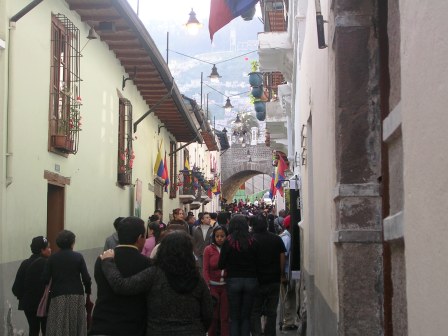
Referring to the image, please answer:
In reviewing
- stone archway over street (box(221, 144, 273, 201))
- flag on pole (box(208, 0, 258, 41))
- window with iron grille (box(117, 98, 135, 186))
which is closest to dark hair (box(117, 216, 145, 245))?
flag on pole (box(208, 0, 258, 41))

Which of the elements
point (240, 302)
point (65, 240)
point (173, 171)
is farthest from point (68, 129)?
point (173, 171)

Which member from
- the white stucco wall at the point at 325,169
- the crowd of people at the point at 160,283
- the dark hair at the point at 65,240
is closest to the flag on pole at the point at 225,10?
the white stucco wall at the point at 325,169

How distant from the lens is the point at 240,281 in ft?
31.7

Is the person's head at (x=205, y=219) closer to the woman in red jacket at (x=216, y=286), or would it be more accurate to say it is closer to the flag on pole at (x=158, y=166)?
the woman in red jacket at (x=216, y=286)

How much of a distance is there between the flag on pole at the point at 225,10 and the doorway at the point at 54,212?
5.41 m

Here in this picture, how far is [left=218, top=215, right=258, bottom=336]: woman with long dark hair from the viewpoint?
9.66 metres

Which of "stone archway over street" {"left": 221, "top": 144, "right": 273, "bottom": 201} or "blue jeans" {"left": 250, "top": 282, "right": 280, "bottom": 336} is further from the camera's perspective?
"stone archway over street" {"left": 221, "top": 144, "right": 273, "bottom": 201}

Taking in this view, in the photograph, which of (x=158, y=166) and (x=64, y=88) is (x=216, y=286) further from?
(x=158, y=166)

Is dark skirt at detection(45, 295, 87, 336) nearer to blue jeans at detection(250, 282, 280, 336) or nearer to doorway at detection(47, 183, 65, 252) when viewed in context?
blue jeans at detection(250, 282, 280, 336)

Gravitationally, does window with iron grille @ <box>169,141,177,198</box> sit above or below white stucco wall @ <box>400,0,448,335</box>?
above

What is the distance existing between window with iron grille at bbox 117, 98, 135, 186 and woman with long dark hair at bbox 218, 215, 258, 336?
6579 millimetres

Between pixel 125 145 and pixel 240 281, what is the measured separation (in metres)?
7.53

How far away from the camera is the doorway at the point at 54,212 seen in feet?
36.7

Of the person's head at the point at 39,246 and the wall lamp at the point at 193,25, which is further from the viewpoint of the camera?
the wall lamp at the point at 193,25
